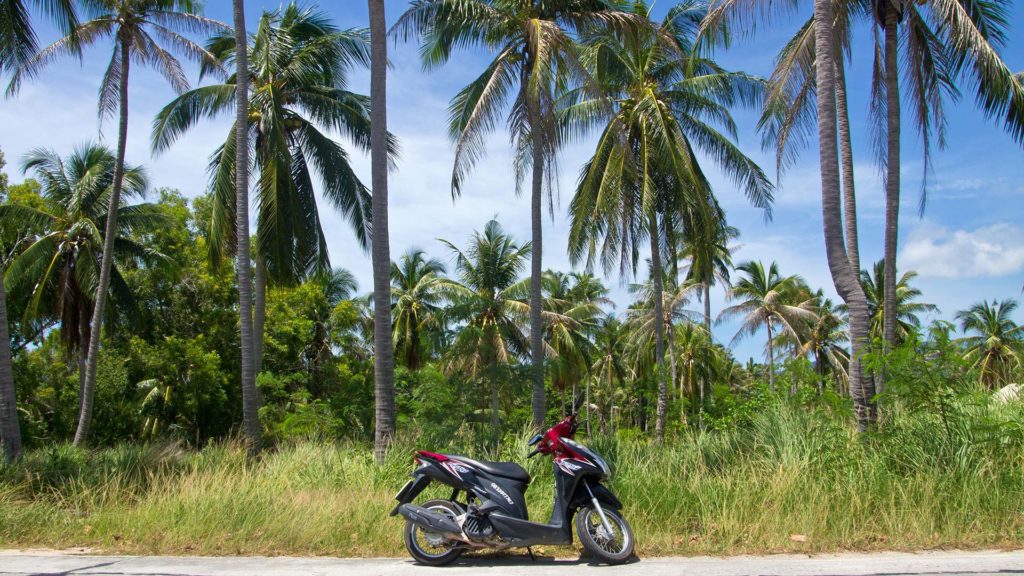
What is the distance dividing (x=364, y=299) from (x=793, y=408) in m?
28.4

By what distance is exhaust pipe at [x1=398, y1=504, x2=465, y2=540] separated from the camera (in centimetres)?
587

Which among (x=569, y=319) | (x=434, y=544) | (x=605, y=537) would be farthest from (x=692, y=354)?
(x=434, y=544)

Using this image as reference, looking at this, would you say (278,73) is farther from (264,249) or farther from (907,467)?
(907,467)

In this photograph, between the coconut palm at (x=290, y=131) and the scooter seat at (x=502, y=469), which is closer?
the scooter seat at (x=502, y=469)

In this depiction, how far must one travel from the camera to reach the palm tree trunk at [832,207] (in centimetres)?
954

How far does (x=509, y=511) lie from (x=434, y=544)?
2.09ft

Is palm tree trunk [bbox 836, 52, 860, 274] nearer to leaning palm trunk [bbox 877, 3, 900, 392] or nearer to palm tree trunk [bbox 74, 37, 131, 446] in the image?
leaning palm trunk [bbox 877, 3, 900, 392]

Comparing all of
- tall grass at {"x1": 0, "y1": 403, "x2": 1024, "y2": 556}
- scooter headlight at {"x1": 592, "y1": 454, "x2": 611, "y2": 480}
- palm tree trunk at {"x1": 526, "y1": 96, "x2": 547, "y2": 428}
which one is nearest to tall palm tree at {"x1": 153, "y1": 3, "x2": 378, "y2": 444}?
palm tree trunk at {"x1": 526, "y1": 96, "x2": 547, "y2": 428}

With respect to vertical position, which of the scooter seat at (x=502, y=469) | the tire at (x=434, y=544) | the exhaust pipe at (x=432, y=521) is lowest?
the tire at (x=434, y=544)

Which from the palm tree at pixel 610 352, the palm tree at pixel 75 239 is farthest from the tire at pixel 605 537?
the palm tree at pixel 610 352

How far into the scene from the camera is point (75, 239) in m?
23.3

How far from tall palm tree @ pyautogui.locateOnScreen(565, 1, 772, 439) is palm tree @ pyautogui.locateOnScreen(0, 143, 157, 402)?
14108mm

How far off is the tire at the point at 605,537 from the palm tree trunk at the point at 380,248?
5.56 meters

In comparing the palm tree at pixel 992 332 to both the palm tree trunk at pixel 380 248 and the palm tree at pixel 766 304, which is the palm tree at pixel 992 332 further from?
the palm tree trunk at pixel 380 248
